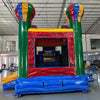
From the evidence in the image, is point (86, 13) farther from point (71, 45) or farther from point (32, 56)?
point (32, 56)

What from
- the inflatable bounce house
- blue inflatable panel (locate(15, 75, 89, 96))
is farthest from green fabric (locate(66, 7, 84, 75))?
blue inflatable panel (locate(15, 75, 89, 96))

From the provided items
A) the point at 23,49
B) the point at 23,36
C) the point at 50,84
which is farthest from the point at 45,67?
the point at 23,36

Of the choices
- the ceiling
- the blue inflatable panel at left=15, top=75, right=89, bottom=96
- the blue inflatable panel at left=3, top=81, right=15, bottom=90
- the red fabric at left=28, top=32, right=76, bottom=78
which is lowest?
the blue inflatable panel at left=3, top=81, right=15, bottom=90

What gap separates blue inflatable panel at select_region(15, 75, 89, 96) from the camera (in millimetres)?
2979

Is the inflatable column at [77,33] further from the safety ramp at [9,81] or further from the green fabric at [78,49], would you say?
the safety ramp at [9,81]

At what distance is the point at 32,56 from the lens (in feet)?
10.5

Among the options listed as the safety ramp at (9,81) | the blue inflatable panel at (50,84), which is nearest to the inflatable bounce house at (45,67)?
the blue inflatable panel at (50,84)

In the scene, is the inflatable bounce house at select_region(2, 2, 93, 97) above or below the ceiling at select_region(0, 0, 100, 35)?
below

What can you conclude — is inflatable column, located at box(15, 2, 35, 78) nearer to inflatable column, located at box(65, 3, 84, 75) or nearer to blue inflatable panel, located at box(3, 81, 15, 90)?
blue inflatable panel, located at box(3, 81, 15, 90)

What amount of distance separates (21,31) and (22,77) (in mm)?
1332

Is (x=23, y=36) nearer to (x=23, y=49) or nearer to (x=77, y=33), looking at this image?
(x=23, y=49)

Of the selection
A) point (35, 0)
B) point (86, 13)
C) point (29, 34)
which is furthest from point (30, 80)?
point (86, 13)

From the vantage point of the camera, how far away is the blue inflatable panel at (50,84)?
298cm

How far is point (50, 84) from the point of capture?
305 centimetres
